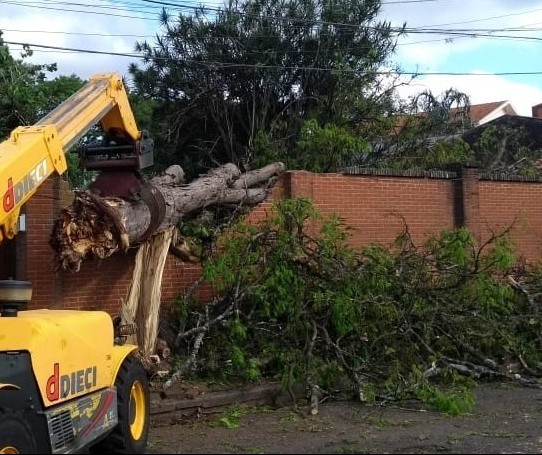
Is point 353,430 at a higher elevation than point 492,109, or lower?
lower

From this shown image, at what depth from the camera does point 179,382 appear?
364 inches

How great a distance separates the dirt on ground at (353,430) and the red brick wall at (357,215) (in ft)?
8.72

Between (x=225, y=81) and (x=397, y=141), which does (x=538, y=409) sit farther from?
(x=225, y=81)

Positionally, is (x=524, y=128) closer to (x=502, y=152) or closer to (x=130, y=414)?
(x=502, y=152)

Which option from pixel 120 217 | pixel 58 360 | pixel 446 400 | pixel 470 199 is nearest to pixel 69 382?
pixel 58 360

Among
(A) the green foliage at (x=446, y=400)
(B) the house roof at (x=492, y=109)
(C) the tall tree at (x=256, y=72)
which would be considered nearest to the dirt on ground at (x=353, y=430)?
(A) the green foliage at (x=446, y=400)

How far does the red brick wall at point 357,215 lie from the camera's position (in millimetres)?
9867

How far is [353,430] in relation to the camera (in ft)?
25.9

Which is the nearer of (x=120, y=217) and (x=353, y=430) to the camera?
(x=353, y=430)

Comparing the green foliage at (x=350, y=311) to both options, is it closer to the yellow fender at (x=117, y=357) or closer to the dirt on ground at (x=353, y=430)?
the dirt on ground at (x=353, y=430)

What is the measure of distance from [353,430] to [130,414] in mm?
2359

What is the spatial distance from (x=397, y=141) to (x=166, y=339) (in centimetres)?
1228

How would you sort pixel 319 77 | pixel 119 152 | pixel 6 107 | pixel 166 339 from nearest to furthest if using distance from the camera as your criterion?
pixel 119 152 → pixel 166 339 → pixel 6 107 → pixel 319 77

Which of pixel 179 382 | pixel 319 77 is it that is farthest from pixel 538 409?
pixel 319 77
